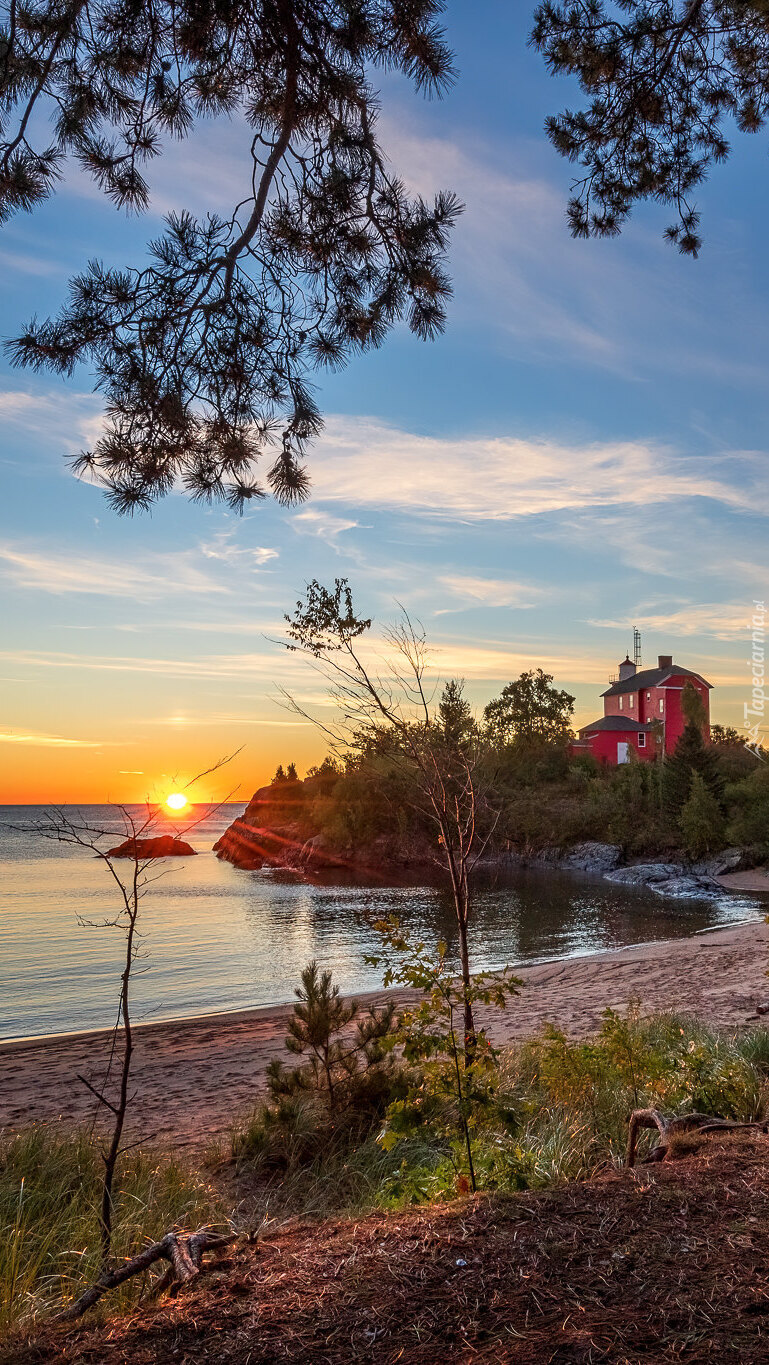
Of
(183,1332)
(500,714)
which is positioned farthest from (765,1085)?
(500,714)

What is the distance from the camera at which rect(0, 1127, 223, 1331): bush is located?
3243 mm

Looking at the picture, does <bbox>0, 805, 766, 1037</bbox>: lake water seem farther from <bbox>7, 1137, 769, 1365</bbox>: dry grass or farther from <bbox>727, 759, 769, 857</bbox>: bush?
<bbox>7, 1137, 769, 1365</bbox>: dry grass

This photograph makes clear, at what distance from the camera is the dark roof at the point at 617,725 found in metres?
57.6

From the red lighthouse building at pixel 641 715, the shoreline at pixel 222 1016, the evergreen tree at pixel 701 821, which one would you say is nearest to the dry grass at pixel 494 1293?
the shoreline at pixel 222 1016

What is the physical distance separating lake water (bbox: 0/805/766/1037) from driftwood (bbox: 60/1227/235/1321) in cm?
762

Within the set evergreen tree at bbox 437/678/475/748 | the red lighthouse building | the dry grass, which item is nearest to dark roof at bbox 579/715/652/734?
the red lighthouse building

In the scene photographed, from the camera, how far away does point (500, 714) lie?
2805 inches

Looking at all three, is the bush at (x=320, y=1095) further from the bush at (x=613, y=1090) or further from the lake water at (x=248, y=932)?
the lake water at (x=248, y=932)

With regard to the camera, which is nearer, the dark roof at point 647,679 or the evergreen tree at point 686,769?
the evergreen tree at point 686,769

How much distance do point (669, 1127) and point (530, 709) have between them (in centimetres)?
6773

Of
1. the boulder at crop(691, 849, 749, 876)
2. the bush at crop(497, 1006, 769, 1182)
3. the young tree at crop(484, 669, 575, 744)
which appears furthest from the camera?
the young tree at crop(484, 669, 575, 744)

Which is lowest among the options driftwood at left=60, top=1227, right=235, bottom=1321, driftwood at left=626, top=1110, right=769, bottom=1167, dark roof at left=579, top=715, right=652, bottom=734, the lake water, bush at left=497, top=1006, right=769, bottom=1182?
the lake water

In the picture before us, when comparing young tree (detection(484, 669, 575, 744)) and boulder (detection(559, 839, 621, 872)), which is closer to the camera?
boulder (detection(559, 839, 621, 872))

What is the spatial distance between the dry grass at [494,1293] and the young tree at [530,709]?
66861mm
